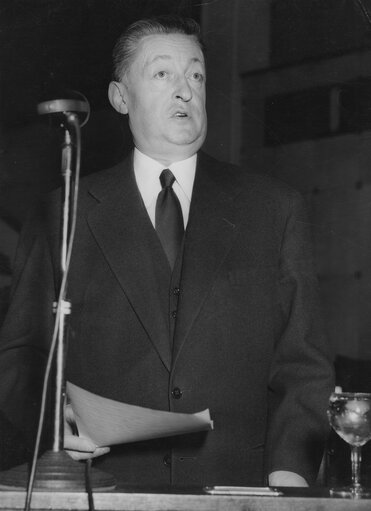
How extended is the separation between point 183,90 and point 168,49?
0.13 meters

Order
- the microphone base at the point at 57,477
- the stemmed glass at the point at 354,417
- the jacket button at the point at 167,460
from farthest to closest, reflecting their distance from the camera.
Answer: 1. the jacket button at the point at 167,460
2. the stemmed glass at the point at 354,417
3. the microphone base at the point at 57,477

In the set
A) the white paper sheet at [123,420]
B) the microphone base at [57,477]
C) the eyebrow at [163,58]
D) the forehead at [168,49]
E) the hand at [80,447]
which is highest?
the forehead at [168,49]

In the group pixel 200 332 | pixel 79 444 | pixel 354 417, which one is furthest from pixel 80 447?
pixel 354 417

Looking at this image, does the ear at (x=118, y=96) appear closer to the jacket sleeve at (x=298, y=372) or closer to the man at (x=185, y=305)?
the man at (x=185, y=305)

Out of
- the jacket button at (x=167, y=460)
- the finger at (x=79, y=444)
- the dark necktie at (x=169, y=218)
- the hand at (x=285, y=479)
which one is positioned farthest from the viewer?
the dark necktie at (x=169, y=218)

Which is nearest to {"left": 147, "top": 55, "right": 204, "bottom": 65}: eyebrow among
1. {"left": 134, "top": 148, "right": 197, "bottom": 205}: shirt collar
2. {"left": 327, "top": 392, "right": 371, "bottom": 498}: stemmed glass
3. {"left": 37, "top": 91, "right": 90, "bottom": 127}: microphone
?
{"left": 134, "top": 148, "right": 197, "bottom": 205}: shirt collar

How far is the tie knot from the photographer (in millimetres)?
2348

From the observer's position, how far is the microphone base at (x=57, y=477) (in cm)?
Answer: 139

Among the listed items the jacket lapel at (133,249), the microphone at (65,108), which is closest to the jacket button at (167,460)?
the jacket lapel at (133,249)

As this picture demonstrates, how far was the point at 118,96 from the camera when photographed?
99.7 inches

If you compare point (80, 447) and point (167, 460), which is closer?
point (80, 447)

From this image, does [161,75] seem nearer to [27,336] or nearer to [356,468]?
[27,336]

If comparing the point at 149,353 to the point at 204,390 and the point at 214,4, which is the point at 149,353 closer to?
the point at 204,390

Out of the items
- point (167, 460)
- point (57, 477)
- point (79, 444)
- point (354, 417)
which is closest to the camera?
point (57, 477)
